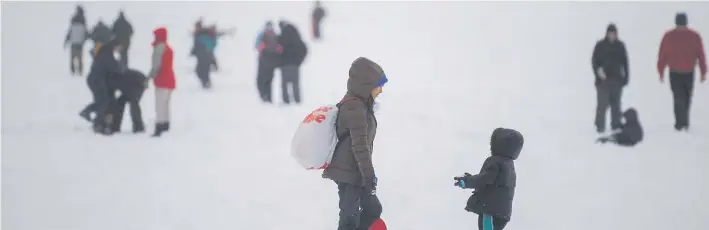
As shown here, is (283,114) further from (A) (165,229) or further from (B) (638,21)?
(B) (638,21)

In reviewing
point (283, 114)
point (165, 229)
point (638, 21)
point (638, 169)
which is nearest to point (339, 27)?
point (638, 21)

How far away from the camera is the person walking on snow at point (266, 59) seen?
14.8m

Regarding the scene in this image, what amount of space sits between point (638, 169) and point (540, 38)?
21.2 m

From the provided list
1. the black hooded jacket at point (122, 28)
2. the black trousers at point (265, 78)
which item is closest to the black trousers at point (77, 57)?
the black hooded jacket at point (122, 28)

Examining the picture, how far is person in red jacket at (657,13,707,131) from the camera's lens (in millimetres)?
11445

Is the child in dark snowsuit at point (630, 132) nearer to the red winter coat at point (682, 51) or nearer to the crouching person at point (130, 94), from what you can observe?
the red winter coat at point (682, 51)

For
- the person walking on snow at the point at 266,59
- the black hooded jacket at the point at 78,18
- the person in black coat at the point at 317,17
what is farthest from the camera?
the person in black coat at the point at 317,17

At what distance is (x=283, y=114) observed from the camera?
44.6ft

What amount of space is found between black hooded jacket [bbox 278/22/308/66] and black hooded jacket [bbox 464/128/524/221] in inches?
361

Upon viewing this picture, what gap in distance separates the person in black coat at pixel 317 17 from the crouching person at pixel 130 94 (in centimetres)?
1766

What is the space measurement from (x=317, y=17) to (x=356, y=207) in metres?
23.9

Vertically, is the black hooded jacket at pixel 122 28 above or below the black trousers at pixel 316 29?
below

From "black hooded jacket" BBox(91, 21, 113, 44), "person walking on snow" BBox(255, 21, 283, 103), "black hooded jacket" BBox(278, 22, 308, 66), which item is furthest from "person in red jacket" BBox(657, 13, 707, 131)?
"black hooded jacket" BBox(91, 21, 113, 44)

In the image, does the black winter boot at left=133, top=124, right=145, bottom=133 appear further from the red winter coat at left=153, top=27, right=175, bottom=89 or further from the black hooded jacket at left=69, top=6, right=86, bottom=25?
the black hooded jacket at left=69, top=6, right=86, bottom=25
